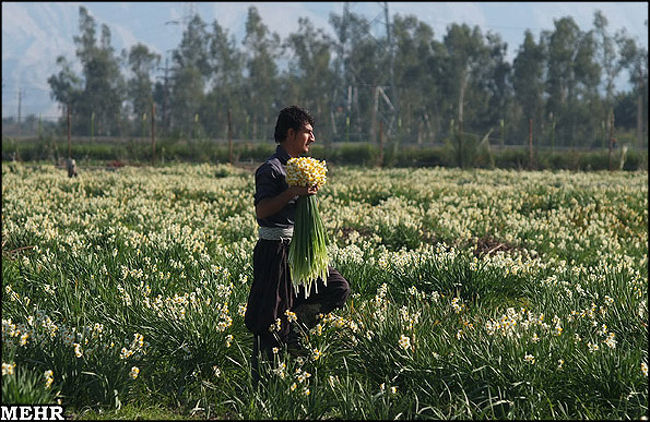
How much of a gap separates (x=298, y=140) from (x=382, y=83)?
82194 millimetres

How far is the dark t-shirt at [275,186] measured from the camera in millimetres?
4652

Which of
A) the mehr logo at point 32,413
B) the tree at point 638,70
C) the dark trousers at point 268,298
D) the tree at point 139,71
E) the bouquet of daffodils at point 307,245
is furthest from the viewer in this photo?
the tree at point 139,71

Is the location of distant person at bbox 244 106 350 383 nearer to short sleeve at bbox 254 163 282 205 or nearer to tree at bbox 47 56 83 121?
short sleeve at bbox 254 163 282 205

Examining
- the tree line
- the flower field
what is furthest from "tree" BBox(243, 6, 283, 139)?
the flower field

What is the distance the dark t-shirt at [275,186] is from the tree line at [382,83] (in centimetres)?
7235

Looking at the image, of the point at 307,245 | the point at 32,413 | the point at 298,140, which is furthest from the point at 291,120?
the point at 32,413

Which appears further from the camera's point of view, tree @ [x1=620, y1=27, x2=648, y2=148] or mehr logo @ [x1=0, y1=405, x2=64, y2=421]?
tree @ [x1=620, y1=27, x2=648, y2=148]

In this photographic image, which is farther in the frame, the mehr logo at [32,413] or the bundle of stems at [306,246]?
the bundle of stems at [306,246]

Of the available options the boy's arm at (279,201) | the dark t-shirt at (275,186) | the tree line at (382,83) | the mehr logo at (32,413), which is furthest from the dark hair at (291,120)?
the tree line at (382,83)

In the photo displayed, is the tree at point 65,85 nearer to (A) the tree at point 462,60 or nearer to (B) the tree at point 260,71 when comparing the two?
(B) the tree at point 260,71

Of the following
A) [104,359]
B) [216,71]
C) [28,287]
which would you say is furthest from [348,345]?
[216,71]

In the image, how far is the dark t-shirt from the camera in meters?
4.65

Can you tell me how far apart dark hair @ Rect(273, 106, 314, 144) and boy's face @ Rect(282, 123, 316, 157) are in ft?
0.09

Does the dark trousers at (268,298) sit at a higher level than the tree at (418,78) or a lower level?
lower
